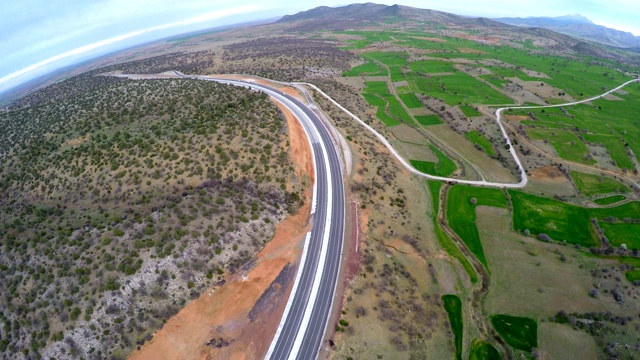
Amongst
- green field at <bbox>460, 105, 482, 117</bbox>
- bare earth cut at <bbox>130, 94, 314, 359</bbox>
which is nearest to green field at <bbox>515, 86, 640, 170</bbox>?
green field at <bbox>460, 105, 482, 117</bbox>

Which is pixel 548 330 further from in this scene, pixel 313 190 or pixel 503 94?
pixel 503 94

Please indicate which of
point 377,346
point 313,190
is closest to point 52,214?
point 313,190

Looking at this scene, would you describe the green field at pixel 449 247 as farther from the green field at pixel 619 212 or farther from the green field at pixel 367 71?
the green field at pixel 367 71

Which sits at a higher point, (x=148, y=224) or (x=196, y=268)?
(x=148, y=224)

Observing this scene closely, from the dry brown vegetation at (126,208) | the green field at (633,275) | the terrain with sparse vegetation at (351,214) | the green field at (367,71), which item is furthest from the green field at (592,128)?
the dry brown vegetation at (126,208)

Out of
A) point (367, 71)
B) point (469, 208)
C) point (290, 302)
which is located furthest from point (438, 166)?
point (367, 71)

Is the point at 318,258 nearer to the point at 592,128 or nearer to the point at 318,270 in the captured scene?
the point at 318,270

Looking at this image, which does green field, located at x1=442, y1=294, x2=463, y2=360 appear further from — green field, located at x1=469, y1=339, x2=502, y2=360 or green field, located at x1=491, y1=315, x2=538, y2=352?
green field, located at x1=491, y1=315, x2=538, y2=352

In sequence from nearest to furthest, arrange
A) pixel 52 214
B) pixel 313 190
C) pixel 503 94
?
pixel 52 214 → pixel 313 190 → pixel 503 94
